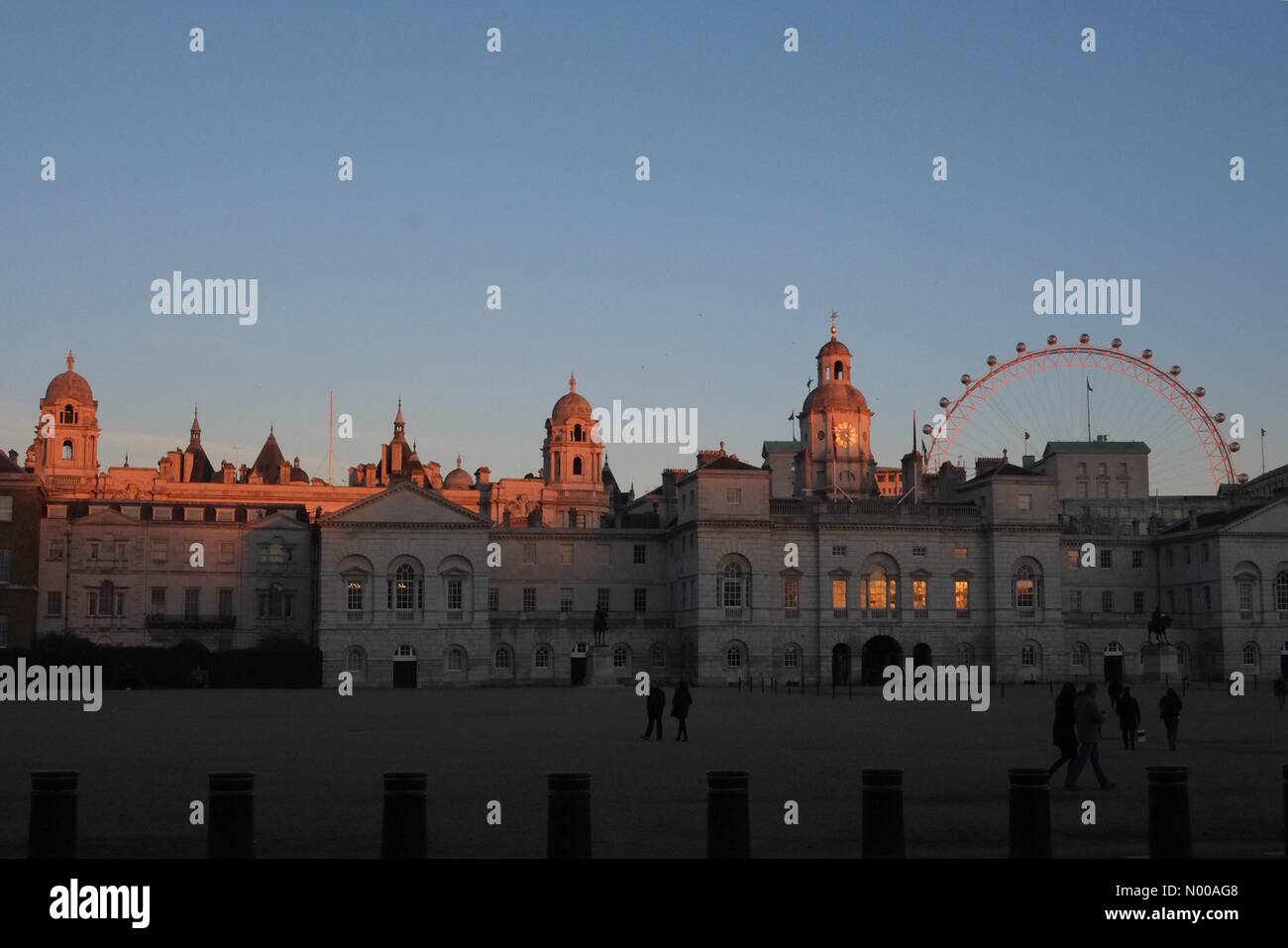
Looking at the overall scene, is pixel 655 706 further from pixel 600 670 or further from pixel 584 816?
pixel 600 670

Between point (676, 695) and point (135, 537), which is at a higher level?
point (135, 537)

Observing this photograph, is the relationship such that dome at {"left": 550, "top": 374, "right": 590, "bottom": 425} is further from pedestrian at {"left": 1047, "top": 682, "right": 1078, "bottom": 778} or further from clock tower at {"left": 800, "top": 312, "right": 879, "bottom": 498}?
pedestrian at {"left": 1047, "top": 682, "right": 1078, "bottom": 778}

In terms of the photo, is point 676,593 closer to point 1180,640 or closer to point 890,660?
point 890,660

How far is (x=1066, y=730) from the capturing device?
92.1 feet

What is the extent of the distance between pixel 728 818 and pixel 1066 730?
1187 cm

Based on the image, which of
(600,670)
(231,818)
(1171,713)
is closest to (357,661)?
(600,670)

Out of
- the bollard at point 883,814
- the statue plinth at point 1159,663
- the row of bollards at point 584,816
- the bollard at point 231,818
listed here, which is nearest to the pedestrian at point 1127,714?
the row of bollards at point 584,816

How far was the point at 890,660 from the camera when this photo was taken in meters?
108

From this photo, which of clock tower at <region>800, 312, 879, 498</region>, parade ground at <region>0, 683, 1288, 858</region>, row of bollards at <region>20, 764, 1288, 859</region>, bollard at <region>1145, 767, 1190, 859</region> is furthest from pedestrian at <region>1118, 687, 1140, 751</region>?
clock tower at <region>800, 312, 879, 498</region>

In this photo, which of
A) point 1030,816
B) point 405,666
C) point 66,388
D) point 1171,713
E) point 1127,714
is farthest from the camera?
point 66,388

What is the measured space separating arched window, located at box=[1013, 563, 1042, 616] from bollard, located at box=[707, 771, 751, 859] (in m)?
92.5

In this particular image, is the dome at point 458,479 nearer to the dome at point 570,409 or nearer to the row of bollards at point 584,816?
the dome at point 570,409
